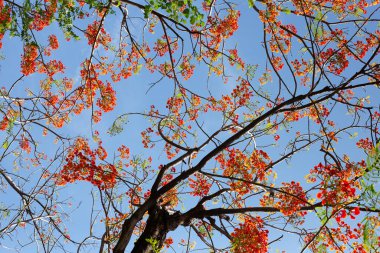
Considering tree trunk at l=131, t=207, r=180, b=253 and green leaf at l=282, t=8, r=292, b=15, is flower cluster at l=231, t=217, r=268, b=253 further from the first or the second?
green leaf at l=282, t=8, r=292, b=15

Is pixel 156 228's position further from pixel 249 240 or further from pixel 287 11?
pixel 287 11

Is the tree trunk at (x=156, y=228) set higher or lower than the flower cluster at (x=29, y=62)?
lower

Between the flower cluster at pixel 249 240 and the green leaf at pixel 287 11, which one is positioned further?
the green leaf at pixel 287 11

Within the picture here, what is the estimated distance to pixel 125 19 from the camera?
732 centimetres

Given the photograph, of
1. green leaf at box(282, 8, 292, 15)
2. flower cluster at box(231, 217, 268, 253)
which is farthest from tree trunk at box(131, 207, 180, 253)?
green leaf at box(282, 8, 292, 15)

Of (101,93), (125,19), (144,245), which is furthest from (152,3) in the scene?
(101,93)

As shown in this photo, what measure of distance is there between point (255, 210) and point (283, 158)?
166 centimetres

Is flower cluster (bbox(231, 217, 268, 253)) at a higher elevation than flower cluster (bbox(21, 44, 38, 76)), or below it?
below

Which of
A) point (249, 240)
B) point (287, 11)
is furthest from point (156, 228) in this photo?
point (287, 11)

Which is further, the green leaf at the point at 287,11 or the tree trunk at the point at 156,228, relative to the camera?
the green leaf at the point at 287,11

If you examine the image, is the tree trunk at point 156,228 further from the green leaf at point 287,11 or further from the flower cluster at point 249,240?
the green leaf at point 287,11

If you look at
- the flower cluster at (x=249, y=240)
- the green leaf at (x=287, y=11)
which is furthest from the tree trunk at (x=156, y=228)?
the green leaf at (x=287, y=11)

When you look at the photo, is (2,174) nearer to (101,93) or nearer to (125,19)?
(101,93)

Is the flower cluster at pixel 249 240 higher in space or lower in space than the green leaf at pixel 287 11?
lower
